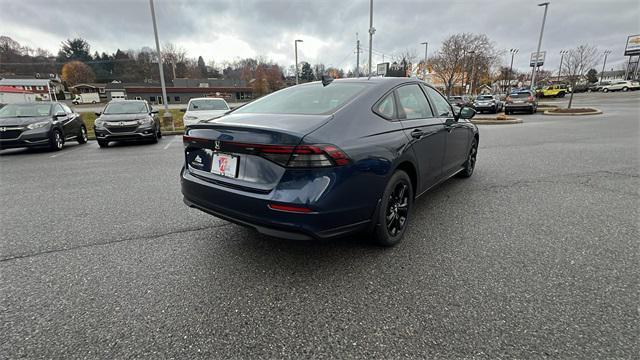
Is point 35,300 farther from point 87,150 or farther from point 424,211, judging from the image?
point 87,150

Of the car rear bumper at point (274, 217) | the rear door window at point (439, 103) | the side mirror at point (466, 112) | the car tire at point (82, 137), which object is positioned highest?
the rear door window at point (439, 103)

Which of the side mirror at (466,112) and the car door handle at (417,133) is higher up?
the side mirror at (466,112)

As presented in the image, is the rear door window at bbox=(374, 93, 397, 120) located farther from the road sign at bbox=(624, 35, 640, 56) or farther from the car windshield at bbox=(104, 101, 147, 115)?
the road sign at bbox=(624, 35, 640, 56)

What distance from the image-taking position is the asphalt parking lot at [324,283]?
189 cm

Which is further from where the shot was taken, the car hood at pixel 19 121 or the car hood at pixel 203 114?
the car hood at pixel 203 114

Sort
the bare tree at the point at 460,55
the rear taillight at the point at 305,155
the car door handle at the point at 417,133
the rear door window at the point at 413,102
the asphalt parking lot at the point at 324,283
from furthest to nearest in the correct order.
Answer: the bare tree at the point at 460,55
the rear door window at the point at 413,102
the car door handle at the point at 417,133
the rear taillight at the point at 305,155
the asphalt parking lot at the point at 324,283

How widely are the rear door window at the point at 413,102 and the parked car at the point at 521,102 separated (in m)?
21.4

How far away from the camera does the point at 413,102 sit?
348cm

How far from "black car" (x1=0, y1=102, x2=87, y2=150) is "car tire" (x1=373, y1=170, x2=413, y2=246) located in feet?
31.4

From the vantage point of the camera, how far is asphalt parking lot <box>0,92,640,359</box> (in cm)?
189

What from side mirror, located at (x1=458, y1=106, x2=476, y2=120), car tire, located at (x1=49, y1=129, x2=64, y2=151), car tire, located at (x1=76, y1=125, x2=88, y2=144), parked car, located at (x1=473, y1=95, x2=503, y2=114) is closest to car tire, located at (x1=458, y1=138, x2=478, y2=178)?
side mirror, located at (x1=458, y1=106, x2=476, y2=120)

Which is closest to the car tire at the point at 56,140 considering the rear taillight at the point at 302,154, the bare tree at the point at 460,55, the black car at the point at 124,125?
the black car at the point at 124,125

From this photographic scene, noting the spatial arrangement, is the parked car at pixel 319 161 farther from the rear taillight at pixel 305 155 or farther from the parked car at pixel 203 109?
the parked car at pixel 203 109

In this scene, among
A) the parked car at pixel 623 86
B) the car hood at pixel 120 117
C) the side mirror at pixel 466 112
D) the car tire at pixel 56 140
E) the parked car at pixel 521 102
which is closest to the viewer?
the side mirror at pixel 466 112
